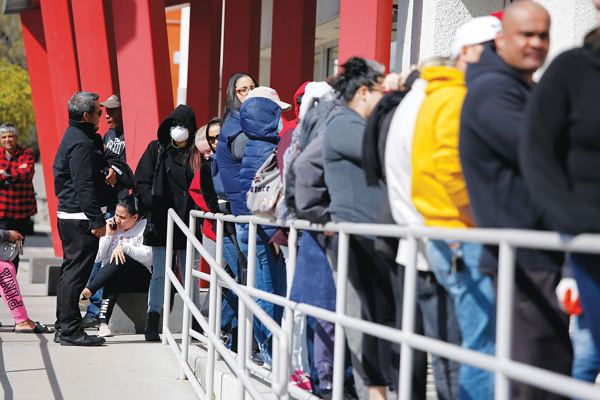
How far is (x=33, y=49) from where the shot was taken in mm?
14781

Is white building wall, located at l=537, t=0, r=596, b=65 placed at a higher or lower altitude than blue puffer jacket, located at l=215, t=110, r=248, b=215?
higher

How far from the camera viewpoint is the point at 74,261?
677cm

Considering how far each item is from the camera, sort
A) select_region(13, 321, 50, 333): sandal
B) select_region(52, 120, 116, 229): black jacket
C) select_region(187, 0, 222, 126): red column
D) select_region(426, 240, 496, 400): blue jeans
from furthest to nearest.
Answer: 1. select_region(187, 0, 222, 126): red column
2. select_region(13, 321, 50, 333): sandal
3. select_region(52, 120, 116, 229): black jacket
4. select_region(426, 240, 496, 400): blue jeans

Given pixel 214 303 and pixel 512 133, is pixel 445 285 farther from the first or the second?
pixel 214 303

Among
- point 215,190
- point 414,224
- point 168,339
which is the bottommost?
point 168,339

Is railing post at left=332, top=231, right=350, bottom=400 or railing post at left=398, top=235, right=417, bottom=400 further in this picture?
railing post at left=332, top=231, right=350, bottom=400

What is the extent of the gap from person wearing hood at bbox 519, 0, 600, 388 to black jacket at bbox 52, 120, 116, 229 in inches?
190

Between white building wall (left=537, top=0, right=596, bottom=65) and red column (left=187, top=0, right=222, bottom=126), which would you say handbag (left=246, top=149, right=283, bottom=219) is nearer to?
white building wall (left=537, top=0, right=596, bottom=65)

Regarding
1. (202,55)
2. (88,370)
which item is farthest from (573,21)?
(202,55)

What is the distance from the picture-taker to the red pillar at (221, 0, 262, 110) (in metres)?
12.0

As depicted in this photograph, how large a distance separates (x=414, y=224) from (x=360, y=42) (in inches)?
121

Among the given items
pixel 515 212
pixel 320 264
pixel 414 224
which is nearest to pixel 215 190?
pixel 320 264

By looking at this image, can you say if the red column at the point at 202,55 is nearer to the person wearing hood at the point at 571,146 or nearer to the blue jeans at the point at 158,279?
the blue jeans at the point at 158,279

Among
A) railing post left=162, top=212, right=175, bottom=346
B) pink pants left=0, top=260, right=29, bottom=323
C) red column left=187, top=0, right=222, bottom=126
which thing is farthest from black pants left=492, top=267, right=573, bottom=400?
red column left=187, top=0, right=222, bottom=126
